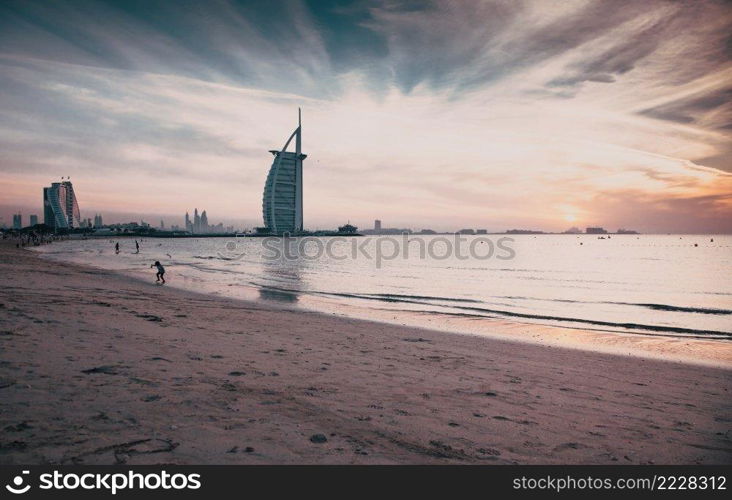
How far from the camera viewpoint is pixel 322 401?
20.1 feet

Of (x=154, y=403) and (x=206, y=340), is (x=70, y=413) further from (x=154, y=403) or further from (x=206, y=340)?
(x=206, y=340)

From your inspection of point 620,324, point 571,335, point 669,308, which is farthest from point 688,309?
point 571,335

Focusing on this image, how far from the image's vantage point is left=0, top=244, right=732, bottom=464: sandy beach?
441 cm

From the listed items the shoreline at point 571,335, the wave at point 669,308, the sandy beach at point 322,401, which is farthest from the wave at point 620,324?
the sandy beach at point 322,401

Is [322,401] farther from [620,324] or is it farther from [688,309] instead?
[688,309]

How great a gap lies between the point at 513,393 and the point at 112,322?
1083cm

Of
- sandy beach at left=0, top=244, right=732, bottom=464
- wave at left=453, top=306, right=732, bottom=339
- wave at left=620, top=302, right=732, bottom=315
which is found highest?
sandy beach at left=0, top=244, right=732, bottom=464

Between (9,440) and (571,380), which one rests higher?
(9,440)

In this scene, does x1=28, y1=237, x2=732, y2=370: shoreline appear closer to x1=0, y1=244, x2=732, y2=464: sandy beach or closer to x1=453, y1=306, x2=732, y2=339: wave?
x1=453, y1=306, x2=732, y2=339: wave

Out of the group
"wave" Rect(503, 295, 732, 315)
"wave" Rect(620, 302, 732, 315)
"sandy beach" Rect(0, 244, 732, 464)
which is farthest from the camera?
"wave" Rect(503, 295, 732, 315)
